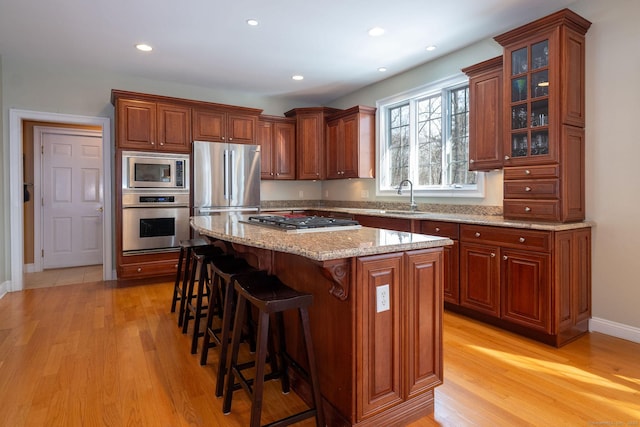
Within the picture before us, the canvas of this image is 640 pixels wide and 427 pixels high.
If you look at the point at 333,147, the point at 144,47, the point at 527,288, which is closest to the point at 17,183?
the point at 144,47

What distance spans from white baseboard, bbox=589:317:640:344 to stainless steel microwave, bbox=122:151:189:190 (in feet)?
14.6

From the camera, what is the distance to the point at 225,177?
481cm

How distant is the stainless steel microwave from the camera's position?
14.0 ft

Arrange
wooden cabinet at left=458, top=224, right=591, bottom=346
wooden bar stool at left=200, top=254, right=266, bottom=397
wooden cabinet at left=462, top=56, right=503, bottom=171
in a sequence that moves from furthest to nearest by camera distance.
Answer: wooden cabinet at left=462, top=56, right=503, bottom=171, wooden cabinet at left=458, top=224, right=591, bottom=346, wooden bar stool at left=200, top=254, right=266, bottom=397

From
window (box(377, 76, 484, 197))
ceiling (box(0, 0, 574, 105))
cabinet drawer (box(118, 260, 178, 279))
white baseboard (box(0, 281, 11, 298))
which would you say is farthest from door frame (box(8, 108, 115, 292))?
window (box(377, 76, 484, 197))

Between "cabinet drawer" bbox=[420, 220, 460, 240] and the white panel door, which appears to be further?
the white panel door

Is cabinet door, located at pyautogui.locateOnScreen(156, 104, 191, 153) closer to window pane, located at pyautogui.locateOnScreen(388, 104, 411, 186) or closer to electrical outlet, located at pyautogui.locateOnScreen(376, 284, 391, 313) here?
window pane, located at pyautogui.locateOnScreen(388, 104, 411, 186)

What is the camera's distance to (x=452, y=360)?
242 centimetres

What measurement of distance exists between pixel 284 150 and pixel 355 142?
125cm

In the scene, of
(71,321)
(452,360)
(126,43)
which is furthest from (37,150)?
(452,360)

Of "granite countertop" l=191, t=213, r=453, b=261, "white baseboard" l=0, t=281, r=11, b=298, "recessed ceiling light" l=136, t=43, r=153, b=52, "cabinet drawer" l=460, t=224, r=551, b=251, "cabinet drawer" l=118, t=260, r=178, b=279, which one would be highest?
"recessed ceiling light" l=136, t=43, r=153, b=52

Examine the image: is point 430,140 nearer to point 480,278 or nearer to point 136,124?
point 480,278

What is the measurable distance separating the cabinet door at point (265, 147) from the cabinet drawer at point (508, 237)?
3240 mm

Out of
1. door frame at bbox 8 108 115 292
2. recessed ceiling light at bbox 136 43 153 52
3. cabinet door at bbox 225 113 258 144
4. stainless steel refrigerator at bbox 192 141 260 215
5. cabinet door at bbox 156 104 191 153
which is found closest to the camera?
recessed ceiling light at bbox 136 43 153 52
